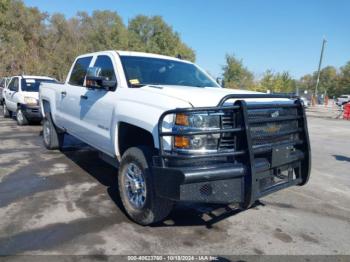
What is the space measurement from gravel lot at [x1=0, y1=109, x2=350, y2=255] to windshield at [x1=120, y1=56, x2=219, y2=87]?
1.72m

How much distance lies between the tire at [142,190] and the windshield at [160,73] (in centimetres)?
111

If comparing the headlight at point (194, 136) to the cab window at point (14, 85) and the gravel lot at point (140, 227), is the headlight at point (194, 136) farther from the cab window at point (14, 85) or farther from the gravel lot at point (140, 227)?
the cab window at point (14, 85)

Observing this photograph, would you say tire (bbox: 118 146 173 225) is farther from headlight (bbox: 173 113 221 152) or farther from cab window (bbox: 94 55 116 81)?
cab window (bbox: 94 55 116 81)

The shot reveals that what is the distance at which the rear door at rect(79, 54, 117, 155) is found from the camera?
4.91 metres

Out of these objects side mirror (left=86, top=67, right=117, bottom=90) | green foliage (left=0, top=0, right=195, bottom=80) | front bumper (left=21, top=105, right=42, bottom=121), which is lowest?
front bumper (left=21, top=105, right=42, bottom=121)

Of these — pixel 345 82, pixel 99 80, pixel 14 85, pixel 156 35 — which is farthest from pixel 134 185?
pixel 345 82

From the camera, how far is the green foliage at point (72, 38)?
44.8m

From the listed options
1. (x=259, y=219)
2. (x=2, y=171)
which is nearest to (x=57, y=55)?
(x=2, y=171)

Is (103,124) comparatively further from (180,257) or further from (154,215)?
(180,257)

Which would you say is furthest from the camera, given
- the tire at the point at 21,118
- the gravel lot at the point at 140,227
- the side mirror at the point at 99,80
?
the tire at the point at 21,118

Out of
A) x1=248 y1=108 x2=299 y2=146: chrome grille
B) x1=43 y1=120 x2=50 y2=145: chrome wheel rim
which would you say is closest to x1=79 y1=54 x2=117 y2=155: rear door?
x1=248 y1=108 x2=299 y2=146: chrome grille

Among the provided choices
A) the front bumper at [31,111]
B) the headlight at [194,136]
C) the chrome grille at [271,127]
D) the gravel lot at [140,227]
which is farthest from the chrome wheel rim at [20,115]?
the chrome grille at [271,127]

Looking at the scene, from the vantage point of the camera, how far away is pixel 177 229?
13.6 feet

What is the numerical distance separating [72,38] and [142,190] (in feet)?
185
